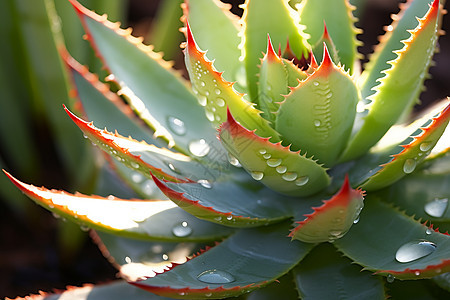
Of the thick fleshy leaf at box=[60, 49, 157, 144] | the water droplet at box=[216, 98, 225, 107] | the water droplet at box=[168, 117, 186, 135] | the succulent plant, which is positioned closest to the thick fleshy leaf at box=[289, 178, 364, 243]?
the succulent plant

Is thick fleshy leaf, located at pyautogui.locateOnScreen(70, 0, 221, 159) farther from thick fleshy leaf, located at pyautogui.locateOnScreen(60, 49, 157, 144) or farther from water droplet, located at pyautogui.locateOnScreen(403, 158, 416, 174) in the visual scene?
water droplet, located at pyautogui.locateOnScreen(403, 158, 416, 174)

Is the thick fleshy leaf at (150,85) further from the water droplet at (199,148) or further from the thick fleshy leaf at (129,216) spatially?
the thick fleshy leaf at (129,216)

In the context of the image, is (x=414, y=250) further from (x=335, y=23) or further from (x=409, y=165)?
(x=335, y=23)

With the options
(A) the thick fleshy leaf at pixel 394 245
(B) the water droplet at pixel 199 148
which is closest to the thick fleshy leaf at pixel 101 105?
(B) the water droplet at pixel 199 148

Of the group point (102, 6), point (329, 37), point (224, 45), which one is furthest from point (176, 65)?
point (329, 37)

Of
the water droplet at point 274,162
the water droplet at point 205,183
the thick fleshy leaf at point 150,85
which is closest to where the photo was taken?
the water droplet at point 274,162

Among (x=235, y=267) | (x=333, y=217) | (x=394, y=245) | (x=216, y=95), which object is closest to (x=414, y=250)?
(x=394, y=245)
